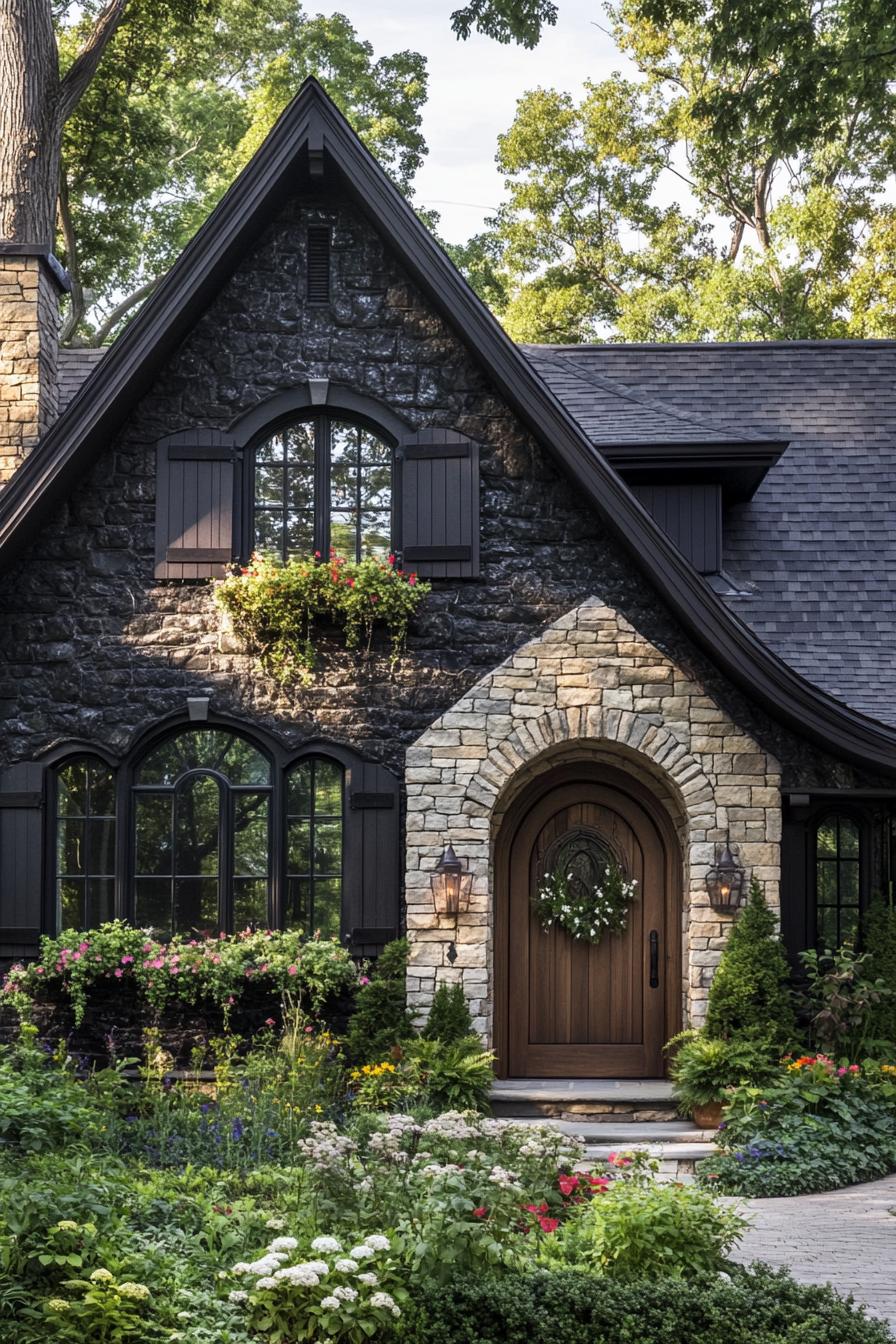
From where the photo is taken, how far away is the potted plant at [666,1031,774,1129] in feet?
29.6

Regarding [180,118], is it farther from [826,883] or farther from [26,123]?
[826,883]

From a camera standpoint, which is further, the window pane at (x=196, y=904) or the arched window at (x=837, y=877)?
the arched window at (x=837, y=877)

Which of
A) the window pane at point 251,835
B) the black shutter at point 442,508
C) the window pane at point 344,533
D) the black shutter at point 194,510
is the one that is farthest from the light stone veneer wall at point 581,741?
the black shutter at point 194,510

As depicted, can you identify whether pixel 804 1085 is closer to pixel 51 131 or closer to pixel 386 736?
pixel 386 736

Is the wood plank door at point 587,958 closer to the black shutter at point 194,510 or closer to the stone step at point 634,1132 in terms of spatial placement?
the stone step at point 634,1132

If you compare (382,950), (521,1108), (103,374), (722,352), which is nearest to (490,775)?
(382,950)

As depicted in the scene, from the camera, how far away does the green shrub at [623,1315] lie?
4984 mm

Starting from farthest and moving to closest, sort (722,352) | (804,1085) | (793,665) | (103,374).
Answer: (722,352), (793,665), (103,374), (804,1085)

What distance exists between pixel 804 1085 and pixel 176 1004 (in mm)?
4171

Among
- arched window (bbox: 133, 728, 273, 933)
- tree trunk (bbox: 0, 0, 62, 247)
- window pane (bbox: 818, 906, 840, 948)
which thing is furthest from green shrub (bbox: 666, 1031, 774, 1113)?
tree trunk (bbox: 0, 0, 62, 247)

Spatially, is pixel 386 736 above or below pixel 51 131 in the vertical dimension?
below

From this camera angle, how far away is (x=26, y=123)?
45.5 feet

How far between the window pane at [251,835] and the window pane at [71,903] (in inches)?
43.2

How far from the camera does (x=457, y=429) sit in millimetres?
9984
